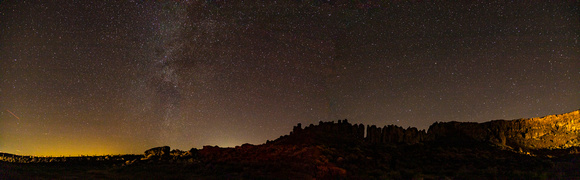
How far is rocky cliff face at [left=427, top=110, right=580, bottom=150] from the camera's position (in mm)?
34250

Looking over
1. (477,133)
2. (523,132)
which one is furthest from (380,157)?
(523,132)

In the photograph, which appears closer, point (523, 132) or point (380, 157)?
point (380, 157)

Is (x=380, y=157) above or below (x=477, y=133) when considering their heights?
below

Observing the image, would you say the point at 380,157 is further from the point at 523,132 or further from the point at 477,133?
the point at 523,132

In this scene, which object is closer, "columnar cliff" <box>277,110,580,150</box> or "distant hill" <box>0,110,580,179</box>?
"distant hill" <box>0,110,580,179</box>

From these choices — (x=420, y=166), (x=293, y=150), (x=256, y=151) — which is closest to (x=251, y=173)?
(x=293, y=150)

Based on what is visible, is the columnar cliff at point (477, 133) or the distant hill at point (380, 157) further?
the columnar cliff at point (477, 133)

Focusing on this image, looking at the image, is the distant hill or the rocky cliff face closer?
the distant hill

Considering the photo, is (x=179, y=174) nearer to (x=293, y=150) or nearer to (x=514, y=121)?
(x=293, y=150)

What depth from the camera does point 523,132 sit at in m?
37.2

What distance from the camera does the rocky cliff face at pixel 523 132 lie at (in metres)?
34.2

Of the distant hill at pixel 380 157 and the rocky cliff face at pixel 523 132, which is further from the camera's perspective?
the rocky cliff face at pixel 523 132

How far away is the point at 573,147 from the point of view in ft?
106

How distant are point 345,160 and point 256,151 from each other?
8.63 metres
